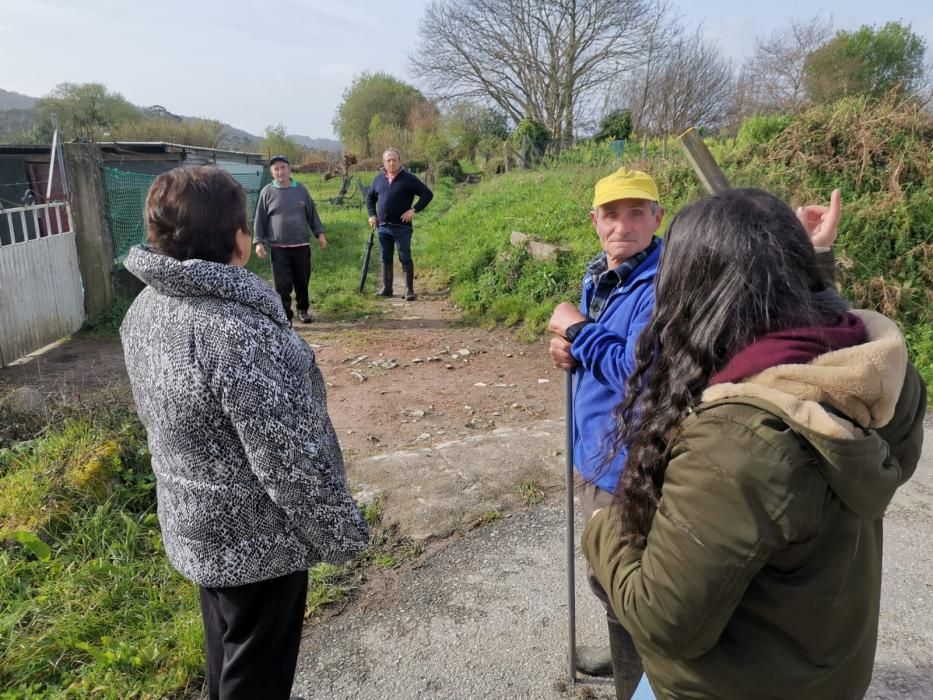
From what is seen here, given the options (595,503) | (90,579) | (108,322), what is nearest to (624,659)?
(595,503)

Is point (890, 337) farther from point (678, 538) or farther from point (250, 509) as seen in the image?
point (250, 509)

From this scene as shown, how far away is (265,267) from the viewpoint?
10.5 m

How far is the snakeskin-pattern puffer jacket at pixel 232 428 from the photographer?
1.52 m

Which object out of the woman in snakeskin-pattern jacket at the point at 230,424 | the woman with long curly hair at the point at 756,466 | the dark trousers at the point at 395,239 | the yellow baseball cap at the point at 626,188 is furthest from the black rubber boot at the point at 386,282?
the woman with long curly hair at the point at 756,466

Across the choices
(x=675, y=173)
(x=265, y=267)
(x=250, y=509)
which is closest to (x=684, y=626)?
(x=250, y=509)

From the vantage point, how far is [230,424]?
158 cm

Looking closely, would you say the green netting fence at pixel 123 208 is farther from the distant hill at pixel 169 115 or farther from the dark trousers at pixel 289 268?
the distant hill at pixel 169 115

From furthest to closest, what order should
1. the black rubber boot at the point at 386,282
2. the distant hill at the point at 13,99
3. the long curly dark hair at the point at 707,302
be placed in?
1. the distant hill at the point at 13,99
2. the black rubber boot at the point at 386,282
3. the long curly dark hair at the point at 707,302

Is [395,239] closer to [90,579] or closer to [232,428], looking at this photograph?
[90,579]

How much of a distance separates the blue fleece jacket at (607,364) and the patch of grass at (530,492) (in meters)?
1.52

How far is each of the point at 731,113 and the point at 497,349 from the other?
2838 centimetres

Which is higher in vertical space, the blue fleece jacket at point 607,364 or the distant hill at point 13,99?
the distant hill at point 13,99

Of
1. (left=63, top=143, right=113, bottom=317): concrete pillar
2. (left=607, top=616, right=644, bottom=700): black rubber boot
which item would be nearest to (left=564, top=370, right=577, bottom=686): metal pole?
(left=607, top=616, right=644, bottom=700): black rubber boot

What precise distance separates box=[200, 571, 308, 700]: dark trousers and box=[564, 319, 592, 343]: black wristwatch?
3.35 feet
